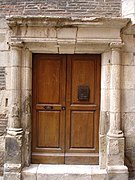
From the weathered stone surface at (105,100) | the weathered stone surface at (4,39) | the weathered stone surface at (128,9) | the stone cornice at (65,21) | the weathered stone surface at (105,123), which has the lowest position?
the weathered stone surface at (105,123)

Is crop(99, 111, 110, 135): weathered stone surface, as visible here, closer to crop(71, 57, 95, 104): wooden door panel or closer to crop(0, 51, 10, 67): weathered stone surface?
crop(71, 57, 95, 104): wooden door panel

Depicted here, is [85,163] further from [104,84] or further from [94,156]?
[104,84]

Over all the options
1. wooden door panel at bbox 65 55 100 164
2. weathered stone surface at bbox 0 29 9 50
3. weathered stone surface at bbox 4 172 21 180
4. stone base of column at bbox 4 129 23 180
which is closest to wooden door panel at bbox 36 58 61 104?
wooden door panel at bbox 65 55 100 164

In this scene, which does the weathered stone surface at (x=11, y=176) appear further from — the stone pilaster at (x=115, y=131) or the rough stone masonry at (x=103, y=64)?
the stone pilaster at (x=115, y=131)

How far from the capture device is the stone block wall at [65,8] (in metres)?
4.36

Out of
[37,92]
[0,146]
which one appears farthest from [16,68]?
[0,146]

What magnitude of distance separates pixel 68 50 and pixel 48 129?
1.48 metres

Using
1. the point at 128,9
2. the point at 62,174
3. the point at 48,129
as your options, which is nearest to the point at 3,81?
the point at 48,129

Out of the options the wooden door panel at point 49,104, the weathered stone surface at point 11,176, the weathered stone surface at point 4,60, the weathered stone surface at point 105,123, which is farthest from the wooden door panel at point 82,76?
the weathered stone surface at point 11,176

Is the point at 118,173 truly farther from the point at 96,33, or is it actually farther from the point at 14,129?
the point at 96,33

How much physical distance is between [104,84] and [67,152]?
1418mm

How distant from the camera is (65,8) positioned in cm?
438

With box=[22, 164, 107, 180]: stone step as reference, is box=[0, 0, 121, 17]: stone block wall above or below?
above

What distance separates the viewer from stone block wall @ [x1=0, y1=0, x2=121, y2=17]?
14.3 feet
